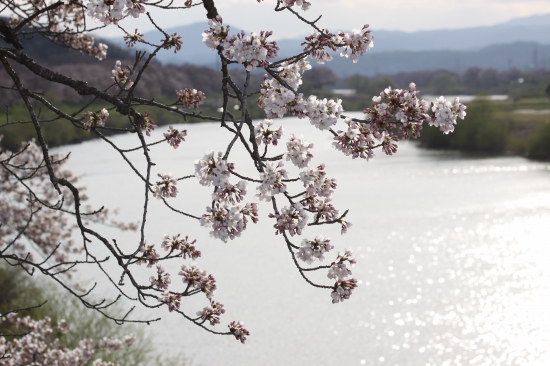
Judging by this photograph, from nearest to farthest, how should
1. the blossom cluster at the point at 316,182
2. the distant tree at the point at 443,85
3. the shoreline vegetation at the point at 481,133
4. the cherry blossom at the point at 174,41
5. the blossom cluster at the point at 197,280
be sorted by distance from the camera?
the blossom cluster at the point at 316,182, the cherry blossom at the point at 174,41, the blossom cluster at the point at 197,280, the shoreline vegetation at the point at 481,133, the distant tree at the point at 443,85

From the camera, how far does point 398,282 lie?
18.8 m

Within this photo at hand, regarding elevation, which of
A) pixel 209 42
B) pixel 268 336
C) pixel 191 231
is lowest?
pixel 268 336

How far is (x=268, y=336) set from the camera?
15.4 meters

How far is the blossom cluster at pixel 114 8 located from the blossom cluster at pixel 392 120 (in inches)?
44.9

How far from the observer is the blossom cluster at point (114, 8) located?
2998 millimetres

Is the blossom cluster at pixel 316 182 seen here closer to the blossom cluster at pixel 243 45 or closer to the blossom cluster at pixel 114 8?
the blossom cluster at pixel 243 45

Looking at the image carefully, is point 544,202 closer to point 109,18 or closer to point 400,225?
point 400,225

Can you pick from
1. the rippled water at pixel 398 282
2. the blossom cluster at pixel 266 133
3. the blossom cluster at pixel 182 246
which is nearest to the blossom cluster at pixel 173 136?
the blossom cluster at pixel 182 246

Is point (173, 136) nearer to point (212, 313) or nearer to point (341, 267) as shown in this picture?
point (212, 313)

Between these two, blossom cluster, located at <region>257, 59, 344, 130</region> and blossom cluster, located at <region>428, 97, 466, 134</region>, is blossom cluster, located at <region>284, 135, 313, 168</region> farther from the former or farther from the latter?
blossom cluster, located at <region>428, 97, 466, 134</region>

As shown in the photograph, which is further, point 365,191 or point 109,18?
point 365,191

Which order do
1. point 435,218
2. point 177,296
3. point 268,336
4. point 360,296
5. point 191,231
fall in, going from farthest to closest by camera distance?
point 435,218 < point 191,231 < point 360,296 < point 268,336 < point 177,296

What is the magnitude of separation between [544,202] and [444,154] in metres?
17.2

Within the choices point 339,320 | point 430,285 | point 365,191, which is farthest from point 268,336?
point 365,191
